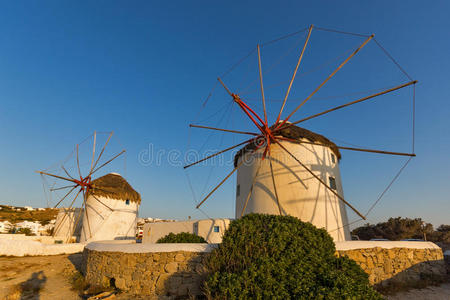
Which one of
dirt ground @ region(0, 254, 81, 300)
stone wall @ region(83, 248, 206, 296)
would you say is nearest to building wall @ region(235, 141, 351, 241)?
stone wall @ region(83, 248, 206, 296)

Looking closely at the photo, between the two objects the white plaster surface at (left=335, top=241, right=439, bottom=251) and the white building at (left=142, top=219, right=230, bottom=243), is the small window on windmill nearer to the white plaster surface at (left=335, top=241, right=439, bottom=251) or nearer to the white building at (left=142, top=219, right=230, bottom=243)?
the white plaster surface at (left=335, top=241, right=439, bottom=251)

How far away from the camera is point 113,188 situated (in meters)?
26.9

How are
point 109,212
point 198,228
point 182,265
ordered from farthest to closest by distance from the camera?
point 109,212, point 198,228, point 182,265

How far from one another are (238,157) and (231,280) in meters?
11.9

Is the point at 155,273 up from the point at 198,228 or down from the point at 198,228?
down

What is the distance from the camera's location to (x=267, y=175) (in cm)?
1386

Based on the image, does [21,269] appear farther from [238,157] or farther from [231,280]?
[238,157]

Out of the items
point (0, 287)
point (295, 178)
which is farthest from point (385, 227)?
point (0, 287)

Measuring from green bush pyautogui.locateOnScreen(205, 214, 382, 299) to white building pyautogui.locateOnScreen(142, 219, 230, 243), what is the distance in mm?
7159

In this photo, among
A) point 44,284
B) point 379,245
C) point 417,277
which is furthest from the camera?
point 44,284

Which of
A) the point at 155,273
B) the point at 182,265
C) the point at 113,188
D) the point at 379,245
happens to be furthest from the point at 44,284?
the point at 113,188

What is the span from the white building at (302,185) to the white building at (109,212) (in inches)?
718

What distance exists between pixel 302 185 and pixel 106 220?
2269 centimetres

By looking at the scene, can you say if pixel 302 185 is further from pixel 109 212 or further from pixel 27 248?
pixel 109 212
